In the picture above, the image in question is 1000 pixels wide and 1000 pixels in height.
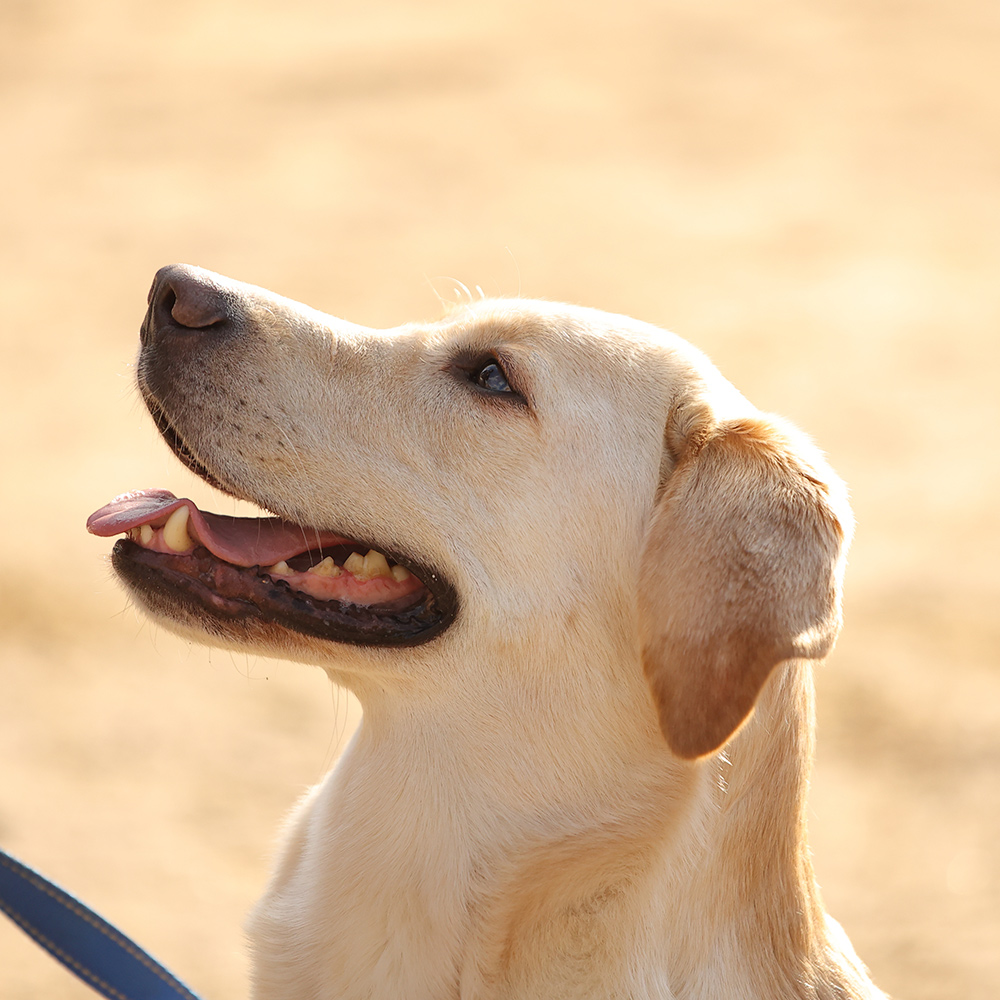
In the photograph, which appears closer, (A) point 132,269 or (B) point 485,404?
Answer: (B) point 485,404

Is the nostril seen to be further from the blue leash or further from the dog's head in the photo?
the blue leash

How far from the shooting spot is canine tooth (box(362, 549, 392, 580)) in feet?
10.4

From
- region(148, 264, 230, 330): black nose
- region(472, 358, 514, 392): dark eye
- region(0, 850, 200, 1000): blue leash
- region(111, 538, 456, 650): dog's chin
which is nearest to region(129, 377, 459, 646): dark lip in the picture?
region(111, 538, 456, 650): dog's chin

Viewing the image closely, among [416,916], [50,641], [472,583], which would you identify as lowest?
[50,641]

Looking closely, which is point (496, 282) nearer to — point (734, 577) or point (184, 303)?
point (184, 303)

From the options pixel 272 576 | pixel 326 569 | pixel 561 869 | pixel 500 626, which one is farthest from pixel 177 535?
pixel 561 869

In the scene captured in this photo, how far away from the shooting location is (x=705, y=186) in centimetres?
1186

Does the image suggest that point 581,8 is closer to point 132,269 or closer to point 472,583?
point 132,269

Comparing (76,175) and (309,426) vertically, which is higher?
(309,426)

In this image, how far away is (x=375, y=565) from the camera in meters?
3.17

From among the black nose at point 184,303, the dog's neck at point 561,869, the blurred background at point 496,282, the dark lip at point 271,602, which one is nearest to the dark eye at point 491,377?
the dark lip at point 271,602

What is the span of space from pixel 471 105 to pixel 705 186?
102 inches

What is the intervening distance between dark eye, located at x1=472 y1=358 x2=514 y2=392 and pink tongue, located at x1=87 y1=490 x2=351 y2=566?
1.63ft

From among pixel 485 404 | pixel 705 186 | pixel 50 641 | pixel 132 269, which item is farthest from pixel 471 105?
pixel 485 404
